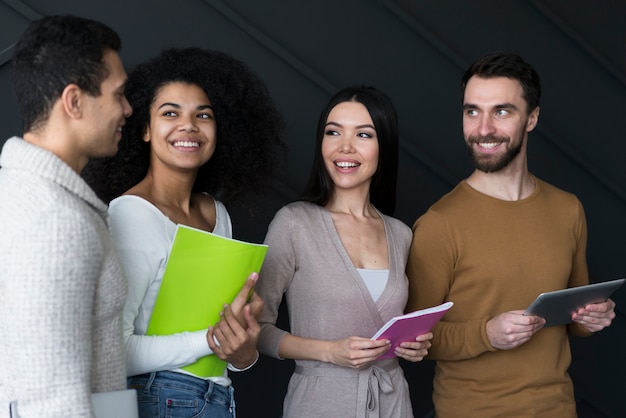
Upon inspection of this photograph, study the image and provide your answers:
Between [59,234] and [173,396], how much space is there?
2.24 ft

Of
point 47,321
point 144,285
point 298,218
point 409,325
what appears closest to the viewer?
point 47,321

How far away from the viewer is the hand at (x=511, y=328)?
7.45ft

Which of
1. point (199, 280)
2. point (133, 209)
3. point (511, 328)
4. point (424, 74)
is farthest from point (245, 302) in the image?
point (424, 74)

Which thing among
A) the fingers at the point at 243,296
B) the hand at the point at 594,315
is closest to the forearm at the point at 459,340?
the hand at the point at 594,315

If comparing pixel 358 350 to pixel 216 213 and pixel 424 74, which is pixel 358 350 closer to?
pixel 216 213

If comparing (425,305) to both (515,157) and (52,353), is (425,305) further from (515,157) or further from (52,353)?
(52,353)

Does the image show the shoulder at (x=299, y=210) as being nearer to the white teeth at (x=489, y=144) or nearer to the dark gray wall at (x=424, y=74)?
the white teeth at (x=489, y=144)

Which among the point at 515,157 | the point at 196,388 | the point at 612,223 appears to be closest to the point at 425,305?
the point at 515,157

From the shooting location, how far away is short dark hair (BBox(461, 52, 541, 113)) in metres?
2.60

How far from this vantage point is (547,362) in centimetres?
246

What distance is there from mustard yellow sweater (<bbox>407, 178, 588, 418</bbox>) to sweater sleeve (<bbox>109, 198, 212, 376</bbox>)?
32.7 inches

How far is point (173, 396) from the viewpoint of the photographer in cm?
194

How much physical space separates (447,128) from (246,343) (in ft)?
5.97

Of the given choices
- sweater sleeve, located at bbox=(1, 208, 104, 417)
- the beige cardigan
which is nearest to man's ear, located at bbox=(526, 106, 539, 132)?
the beige cardigan
